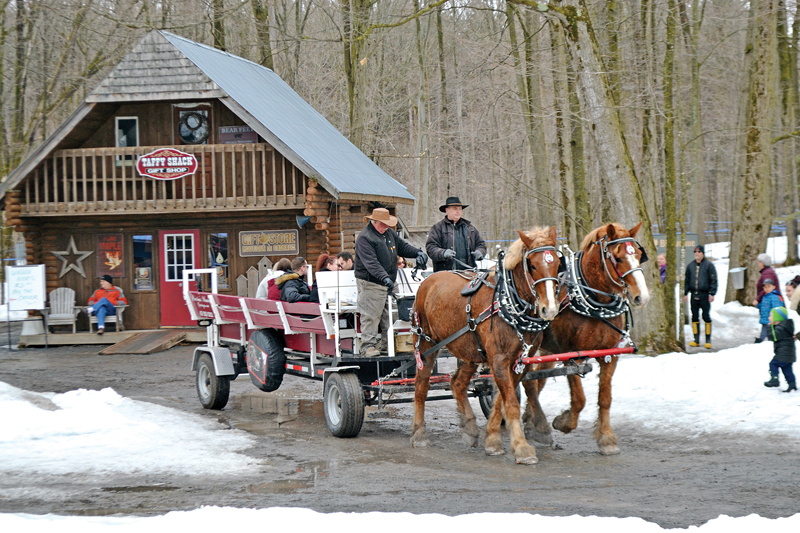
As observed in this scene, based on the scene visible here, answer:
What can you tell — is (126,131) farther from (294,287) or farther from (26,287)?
(294,287)

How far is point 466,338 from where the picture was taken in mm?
7875

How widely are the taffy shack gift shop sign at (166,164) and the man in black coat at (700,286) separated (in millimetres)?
10849

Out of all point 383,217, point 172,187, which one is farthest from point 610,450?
point 172,187

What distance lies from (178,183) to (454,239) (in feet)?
36.9

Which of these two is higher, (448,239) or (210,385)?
(448,239)

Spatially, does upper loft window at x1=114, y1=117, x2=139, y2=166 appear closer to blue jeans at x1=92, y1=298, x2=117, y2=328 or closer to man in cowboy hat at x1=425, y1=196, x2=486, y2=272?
blue jeans at x1=92, y1=298, x2=117, y2=328

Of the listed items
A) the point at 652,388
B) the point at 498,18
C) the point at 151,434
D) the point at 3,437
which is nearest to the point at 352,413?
the point at 151,434

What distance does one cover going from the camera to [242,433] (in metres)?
9.02

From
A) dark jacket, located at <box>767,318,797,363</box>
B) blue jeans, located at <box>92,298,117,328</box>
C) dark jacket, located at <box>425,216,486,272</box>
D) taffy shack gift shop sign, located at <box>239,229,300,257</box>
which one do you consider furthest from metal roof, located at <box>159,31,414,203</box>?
dark jacket, located at <box>767,318,797,363</box>

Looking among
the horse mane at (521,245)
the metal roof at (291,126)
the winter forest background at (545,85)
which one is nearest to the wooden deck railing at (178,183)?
the metal roof at (291,126)

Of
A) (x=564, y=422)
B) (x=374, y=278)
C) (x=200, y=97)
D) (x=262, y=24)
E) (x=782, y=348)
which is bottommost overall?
(x=564, y=422)

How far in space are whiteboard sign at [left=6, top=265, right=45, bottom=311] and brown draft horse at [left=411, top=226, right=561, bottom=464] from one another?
12.7 meters

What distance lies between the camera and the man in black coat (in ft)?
49.1

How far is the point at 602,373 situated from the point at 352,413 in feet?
8.49
